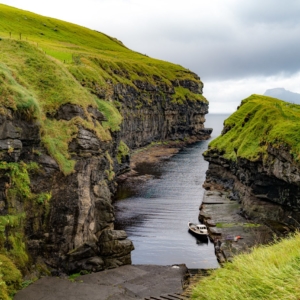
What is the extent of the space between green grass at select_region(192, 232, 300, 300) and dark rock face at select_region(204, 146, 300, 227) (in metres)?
36.7

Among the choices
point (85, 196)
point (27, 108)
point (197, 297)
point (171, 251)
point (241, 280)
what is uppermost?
point (27, 108)

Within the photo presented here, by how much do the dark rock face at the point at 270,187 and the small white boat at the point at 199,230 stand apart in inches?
304

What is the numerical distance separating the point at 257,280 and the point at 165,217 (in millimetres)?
54217

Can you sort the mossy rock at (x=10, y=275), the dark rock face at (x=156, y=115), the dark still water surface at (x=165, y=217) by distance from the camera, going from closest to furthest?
the mossy rock at (x=10, y=275) < the dark still water surface at (x=165, y=217) < the dark rock face at (x=156, y=115)

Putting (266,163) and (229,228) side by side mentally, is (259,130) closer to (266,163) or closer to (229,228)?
(266,163)

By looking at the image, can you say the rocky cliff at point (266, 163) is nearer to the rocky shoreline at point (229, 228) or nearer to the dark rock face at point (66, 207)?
the rocky shoreline at point (229, 228)

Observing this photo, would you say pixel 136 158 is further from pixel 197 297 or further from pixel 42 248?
pixel 197 297

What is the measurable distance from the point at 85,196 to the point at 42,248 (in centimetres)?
716

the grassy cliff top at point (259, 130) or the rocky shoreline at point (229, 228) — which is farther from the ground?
the grassy cliff top at point (259, 130)

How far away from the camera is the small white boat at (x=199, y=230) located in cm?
5420

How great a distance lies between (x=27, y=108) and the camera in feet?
118

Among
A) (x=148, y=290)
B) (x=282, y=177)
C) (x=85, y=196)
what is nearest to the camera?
(x=148, y=290)

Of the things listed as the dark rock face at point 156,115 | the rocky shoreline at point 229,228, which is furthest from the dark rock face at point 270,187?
the dark rock face at point 156,115

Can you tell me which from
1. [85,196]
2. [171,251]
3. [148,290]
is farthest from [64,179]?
[171,251]
